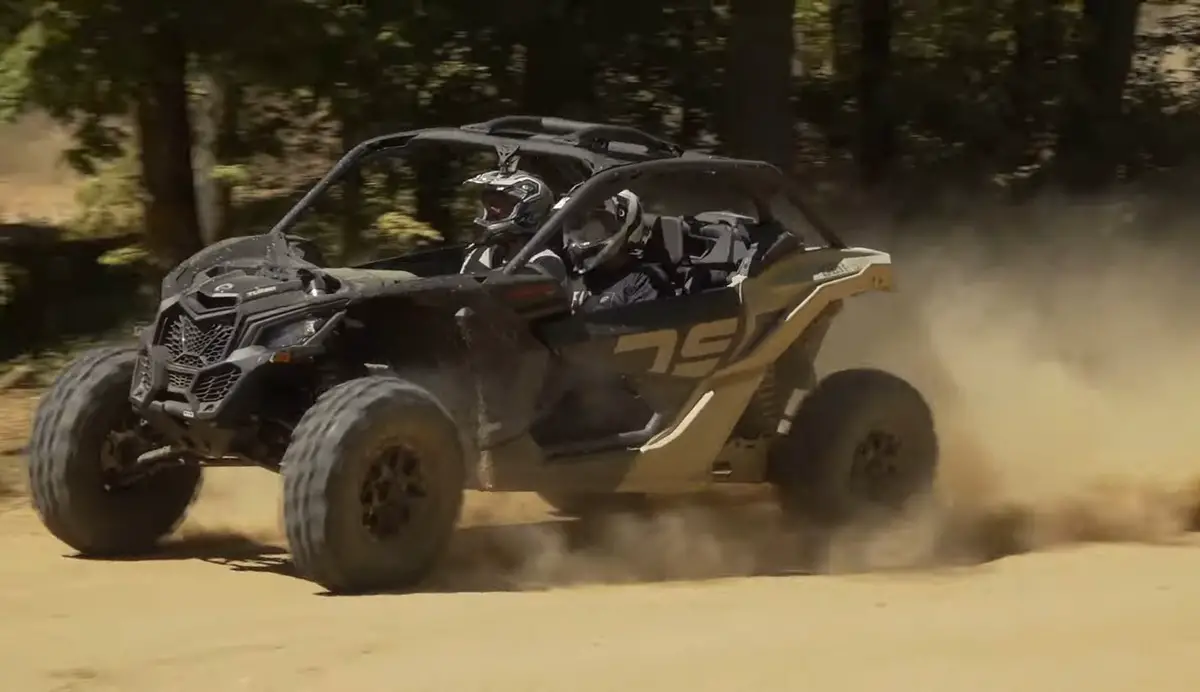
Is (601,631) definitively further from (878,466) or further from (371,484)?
(878,466)

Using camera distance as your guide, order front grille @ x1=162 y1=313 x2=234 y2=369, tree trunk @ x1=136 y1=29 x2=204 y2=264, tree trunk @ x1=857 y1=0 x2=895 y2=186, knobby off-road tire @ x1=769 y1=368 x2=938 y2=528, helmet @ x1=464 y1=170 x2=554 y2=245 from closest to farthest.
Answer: front grille @ x1=162 y1=313 x2=234 y2=369 < helmet @ x1=464 y1=170 x2=554 y2=245 < knobby off-road tire @ x1=769 y1=368 x2=938 y2=528 < tree trunk @ x1=136 y1=29 x2=204 y2=264 < tree trunk @ x1=857 y1=0 x2=895 y2=186

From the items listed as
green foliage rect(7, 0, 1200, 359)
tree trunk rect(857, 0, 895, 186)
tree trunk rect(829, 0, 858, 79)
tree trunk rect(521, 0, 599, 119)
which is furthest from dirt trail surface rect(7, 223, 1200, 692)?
tree trunk rect(829, 0, 858, 79)

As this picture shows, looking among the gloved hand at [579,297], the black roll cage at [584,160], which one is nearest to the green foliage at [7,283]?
the black roll cage at [584,160]

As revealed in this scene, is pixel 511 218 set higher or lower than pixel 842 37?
higher

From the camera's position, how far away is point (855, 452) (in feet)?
30.4

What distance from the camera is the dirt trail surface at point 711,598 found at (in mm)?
6184

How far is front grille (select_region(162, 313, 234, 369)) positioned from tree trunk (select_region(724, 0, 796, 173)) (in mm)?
7506

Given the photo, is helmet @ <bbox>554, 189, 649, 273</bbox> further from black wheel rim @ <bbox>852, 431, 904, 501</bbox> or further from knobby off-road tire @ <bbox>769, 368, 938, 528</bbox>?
black wheel rim @ <bbox>852, 431, 904, 501</bbox>

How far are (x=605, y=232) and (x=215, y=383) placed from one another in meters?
2.24

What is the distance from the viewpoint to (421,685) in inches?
235

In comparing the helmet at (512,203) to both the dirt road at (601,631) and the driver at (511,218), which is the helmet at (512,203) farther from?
the dirt road at (601,631)

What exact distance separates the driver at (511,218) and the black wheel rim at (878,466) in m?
1.94

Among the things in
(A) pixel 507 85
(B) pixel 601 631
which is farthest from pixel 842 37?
(B) pixel 601 631

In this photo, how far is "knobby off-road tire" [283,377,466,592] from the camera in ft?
23.8
